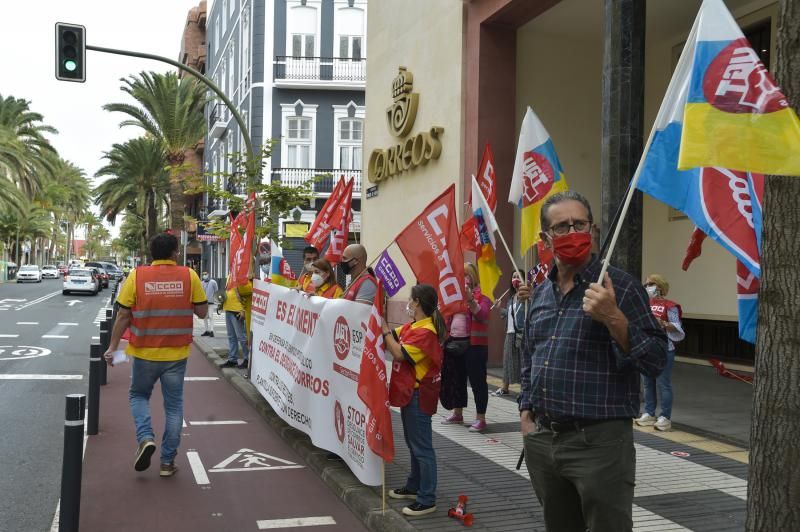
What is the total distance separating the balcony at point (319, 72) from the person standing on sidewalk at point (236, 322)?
21.1 metres

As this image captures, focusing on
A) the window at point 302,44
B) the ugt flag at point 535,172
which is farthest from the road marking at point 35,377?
the window at point 302,44

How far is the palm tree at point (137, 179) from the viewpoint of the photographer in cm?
4484

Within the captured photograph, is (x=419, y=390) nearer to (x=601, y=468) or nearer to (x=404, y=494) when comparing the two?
(x=404, y=494)

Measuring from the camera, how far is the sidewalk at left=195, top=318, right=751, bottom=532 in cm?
510

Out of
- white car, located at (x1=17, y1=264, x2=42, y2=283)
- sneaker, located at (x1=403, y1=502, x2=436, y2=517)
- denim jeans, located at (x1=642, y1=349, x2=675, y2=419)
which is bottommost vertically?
white car, located at (x1=17, y1=264, x2=42, y2=283)

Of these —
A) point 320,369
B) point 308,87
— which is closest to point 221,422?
point 320,369

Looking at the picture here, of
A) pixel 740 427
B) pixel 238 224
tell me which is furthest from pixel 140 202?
pixel 740 427

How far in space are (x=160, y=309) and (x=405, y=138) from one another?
1089 cm

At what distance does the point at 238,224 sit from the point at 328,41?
2231cm

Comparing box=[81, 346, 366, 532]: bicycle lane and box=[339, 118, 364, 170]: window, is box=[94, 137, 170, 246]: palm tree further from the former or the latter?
box=[81, 346, 366, 532]: bicycle lane

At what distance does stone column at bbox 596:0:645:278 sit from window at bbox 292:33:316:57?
25509 millimetres

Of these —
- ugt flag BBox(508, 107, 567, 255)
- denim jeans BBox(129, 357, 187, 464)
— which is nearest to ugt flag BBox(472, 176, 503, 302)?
ugt flag BBox(508, 107, 567, 255)

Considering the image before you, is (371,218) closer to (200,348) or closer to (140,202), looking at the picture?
(200,348)

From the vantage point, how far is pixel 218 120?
42.1m
